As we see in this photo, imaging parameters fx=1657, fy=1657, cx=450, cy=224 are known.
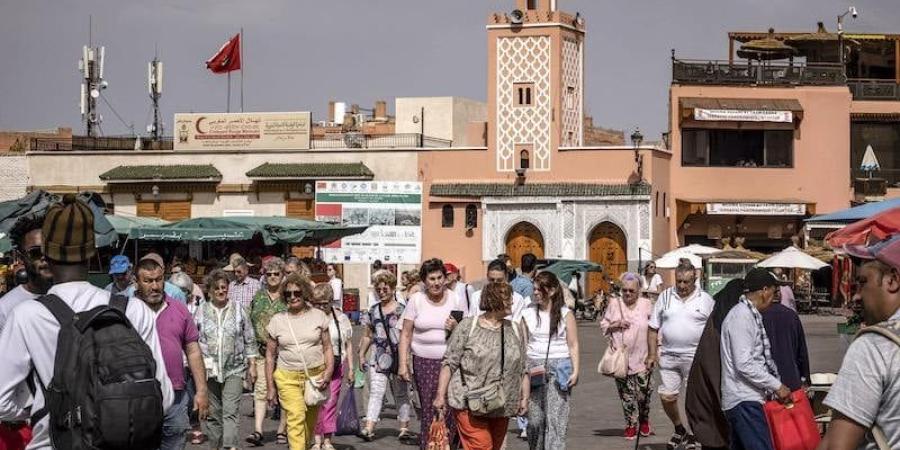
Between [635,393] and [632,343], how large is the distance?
49cm

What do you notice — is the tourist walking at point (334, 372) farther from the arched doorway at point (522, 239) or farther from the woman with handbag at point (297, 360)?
the arched doorway at point (522, 239)

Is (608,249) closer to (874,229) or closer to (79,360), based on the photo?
A: (874,229)

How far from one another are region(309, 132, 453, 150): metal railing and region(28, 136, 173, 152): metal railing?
5.45 metres

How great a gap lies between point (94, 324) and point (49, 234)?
0.63 meters

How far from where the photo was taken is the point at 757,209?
5156 cm

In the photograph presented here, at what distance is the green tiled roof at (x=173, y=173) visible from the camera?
178 feet

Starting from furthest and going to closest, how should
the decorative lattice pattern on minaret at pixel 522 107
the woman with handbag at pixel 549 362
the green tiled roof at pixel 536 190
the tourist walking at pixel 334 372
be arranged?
1. the decorative lattice pattern on minaret at pixel 522 107
2. the green tiled roof at pixel 536 190
3. the tourist walking at pixel 334 372
4. the woman with handbag at pixel 549 362

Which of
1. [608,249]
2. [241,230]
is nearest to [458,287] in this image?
[241,230]

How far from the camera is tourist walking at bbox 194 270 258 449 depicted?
14.2 meters

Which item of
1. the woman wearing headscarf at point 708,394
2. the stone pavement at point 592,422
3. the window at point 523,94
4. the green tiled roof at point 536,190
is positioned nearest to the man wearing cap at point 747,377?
the woman wearing headscarf at point 708,394

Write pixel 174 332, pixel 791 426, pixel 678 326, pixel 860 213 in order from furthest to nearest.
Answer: pixel 860 213 < pixel 678 326 < pixel 174 332 < pixel 791 426

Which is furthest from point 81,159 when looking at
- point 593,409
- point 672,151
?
point 593,409

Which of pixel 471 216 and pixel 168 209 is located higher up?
pixel 168 209

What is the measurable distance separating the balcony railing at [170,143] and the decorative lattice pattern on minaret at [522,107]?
11.7ft
